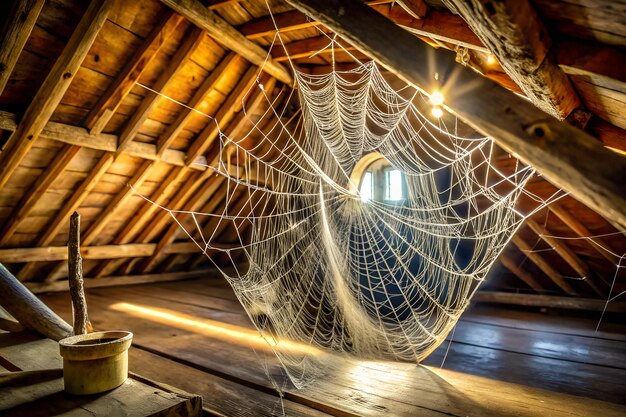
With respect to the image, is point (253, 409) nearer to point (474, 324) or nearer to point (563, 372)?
point (563, 372)

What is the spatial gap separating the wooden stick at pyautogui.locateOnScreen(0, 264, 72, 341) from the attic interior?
13 millimetres

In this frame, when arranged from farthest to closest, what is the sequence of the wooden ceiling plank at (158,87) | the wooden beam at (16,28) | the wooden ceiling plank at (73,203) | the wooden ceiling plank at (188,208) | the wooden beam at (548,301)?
the wooden ceiling plank at (188,208) < the wooden beam at (548,301) < the wooden ceiling plank at (73,203) < the wooden ceiling plank at (158,87) < the wooden beam at (16,28)

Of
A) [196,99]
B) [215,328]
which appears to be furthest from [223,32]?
[215,328]

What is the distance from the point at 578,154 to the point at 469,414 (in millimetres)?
1570

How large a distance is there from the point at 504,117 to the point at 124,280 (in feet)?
20.2

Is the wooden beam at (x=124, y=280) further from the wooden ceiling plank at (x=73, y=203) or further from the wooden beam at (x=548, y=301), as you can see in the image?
the wooden beam at (x=548, y=301)

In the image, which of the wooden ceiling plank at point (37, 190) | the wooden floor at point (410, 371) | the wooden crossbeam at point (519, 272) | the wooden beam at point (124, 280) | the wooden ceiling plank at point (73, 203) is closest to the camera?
the wooden floor at point (410, 371)

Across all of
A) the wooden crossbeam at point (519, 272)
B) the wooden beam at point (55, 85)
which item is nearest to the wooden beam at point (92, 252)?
the wooden beam at point (55, 85)

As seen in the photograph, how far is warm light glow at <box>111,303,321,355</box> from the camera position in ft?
9.37

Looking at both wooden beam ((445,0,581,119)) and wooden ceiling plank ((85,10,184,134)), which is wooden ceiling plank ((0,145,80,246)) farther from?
wooden beam ((445,0,581,119))

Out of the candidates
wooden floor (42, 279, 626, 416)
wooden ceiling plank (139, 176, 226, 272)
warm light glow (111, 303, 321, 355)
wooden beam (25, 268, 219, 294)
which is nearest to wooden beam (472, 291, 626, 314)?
wooden floor (42, 279, 626, 416)

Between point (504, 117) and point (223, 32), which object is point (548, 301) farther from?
point (223, 32)

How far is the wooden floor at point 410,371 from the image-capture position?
1.88m

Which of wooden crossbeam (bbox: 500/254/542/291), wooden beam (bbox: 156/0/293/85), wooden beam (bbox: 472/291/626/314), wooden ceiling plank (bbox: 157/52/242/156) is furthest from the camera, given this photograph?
wooden crossbeam (bbox: 500/254/542/291)
